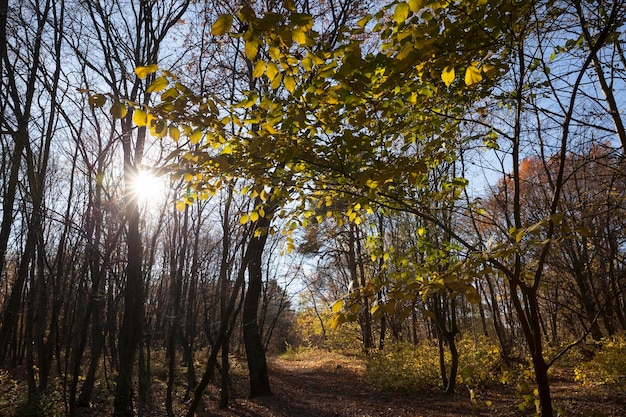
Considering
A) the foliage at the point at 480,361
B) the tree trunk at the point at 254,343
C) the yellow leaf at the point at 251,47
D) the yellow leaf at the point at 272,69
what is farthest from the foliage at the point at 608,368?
the yellow leaf at the point at 251,47

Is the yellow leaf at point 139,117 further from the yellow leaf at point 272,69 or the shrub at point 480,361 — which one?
the shrub at point 480,361

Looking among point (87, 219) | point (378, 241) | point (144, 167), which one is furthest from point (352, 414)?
point (144, 167)

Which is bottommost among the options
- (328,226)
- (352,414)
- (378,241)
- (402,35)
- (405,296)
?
(352,414)

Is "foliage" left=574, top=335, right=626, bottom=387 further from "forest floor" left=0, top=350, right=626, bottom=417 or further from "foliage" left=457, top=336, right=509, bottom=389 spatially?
"foliage" left=457, top=336, right=509, bottom=389

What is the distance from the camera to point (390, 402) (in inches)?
346

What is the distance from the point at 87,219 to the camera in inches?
279

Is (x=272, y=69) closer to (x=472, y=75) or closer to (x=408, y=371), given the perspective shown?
(x=472, y=75)

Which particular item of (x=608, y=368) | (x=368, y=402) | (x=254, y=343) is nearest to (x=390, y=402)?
(x=368, y=402)

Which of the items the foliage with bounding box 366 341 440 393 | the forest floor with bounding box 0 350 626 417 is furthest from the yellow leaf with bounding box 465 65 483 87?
the foliage with bounding box 366 341 440 393

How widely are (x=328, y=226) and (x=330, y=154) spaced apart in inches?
560

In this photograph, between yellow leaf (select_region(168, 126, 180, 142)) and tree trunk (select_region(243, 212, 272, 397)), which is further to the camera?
tree trunk (select_region(243, 212, 272, 397))

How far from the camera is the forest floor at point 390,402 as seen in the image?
650 centimetres

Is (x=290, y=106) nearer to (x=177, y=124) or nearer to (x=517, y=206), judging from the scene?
(x=177, y=124)

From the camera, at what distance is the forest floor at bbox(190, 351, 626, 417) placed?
6.50 metres
